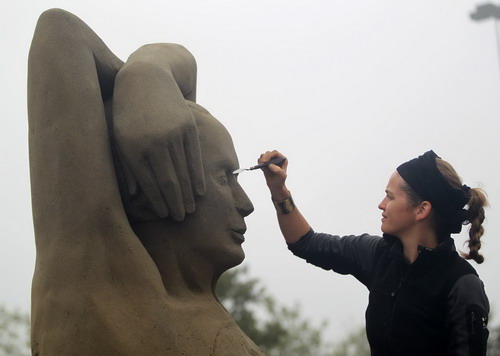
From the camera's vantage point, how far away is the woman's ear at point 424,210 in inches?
132

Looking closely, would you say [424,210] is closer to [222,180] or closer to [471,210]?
[471,210]

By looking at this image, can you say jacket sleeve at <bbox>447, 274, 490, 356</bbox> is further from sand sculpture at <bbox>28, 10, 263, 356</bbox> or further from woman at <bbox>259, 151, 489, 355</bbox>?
sand sculpture at <bbox>28, 10, 263, 356</bbox>

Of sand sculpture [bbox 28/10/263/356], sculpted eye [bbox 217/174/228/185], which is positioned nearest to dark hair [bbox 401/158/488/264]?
sculpted eye [bbox 217/174/228/185]

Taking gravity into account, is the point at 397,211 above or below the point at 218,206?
below

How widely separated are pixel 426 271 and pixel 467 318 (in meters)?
0.34

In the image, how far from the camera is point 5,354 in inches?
421

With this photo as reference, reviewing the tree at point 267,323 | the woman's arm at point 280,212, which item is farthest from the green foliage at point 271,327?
the woman's arm at point 280,212

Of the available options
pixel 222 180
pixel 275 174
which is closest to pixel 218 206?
pixel 222 180

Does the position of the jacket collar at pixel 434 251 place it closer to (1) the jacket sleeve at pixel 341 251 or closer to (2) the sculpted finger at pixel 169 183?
(1) the jacket sleeve at pixel 341 251

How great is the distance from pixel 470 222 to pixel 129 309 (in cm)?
155

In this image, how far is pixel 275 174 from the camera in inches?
152

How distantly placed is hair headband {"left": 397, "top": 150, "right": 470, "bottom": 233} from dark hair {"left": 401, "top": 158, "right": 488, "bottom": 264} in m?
0.02

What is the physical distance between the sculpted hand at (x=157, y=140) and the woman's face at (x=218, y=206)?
11 cm

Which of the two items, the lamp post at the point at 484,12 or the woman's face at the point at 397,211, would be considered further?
the lamp post at the point at 484,12
